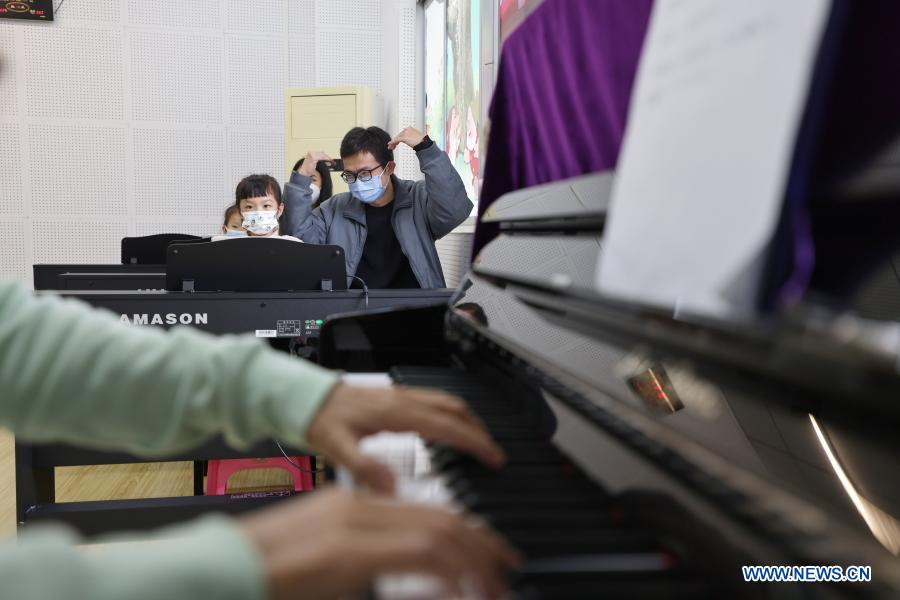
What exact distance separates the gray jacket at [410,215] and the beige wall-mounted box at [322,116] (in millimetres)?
1528

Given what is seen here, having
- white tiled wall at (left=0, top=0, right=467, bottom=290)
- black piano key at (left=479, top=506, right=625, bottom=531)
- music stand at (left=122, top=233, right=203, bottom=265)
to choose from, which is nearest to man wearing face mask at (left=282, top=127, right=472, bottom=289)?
music stand at (left=122, top=233, right=203, bottom=265)

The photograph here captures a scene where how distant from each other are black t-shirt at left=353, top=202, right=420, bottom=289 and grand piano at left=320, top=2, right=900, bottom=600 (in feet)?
8.94

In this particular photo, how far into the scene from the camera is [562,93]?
4.75 ft

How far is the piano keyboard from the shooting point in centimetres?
45

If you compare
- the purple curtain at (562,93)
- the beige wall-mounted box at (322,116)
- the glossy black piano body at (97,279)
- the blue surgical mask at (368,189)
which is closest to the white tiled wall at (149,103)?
the beige wall-mounted box at (322,116)

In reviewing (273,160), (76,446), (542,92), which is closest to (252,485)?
(76,446)

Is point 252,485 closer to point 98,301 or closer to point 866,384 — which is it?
point 98,301

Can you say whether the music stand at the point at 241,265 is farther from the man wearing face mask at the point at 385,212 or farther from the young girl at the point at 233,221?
the young girl at the point at 233,221

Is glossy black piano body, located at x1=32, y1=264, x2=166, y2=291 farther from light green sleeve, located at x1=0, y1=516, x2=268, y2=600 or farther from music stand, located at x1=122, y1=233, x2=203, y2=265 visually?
light green sleeve, located at x1=0, y1=516, x2=268, y2=600

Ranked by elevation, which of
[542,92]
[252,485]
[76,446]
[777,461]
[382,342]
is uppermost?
[542,92]

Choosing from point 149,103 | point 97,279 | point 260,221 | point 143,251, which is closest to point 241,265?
point 97,279

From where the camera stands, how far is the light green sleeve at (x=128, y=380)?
76 centimetres

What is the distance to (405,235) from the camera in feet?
12.1

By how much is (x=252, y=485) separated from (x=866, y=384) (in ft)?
10.7
